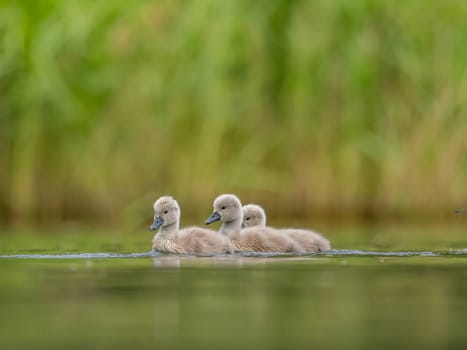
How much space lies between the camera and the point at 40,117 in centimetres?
1409

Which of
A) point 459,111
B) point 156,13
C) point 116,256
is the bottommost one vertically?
point 116,256

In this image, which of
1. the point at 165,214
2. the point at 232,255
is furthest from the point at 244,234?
the point at 165,214

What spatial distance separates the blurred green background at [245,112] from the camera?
538 inches

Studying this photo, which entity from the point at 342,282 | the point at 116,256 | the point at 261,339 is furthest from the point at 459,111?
the point at 261,339

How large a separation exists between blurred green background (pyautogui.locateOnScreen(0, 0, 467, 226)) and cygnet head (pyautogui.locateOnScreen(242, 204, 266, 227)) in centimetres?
267

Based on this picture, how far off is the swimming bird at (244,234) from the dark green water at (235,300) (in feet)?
0.76

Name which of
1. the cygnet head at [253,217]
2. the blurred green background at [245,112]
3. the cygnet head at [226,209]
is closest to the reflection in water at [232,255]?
the cygnet head at [226,209]

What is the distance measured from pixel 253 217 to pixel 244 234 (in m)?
0.95

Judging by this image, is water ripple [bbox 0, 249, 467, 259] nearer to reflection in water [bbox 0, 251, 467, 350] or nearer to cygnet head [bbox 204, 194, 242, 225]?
reflection in water [bbox 0, 251, 467, 350]

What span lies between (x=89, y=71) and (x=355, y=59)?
2981 millimetres

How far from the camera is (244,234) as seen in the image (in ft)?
32.2

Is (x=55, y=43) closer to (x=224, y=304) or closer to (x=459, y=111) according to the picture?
(x=459, y=111)

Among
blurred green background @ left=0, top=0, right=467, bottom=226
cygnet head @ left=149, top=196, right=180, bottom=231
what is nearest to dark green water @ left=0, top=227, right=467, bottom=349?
cygnet head @ left=149, top=196, right=180, bottom=231

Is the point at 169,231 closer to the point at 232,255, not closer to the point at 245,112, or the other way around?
the point at 232,255
